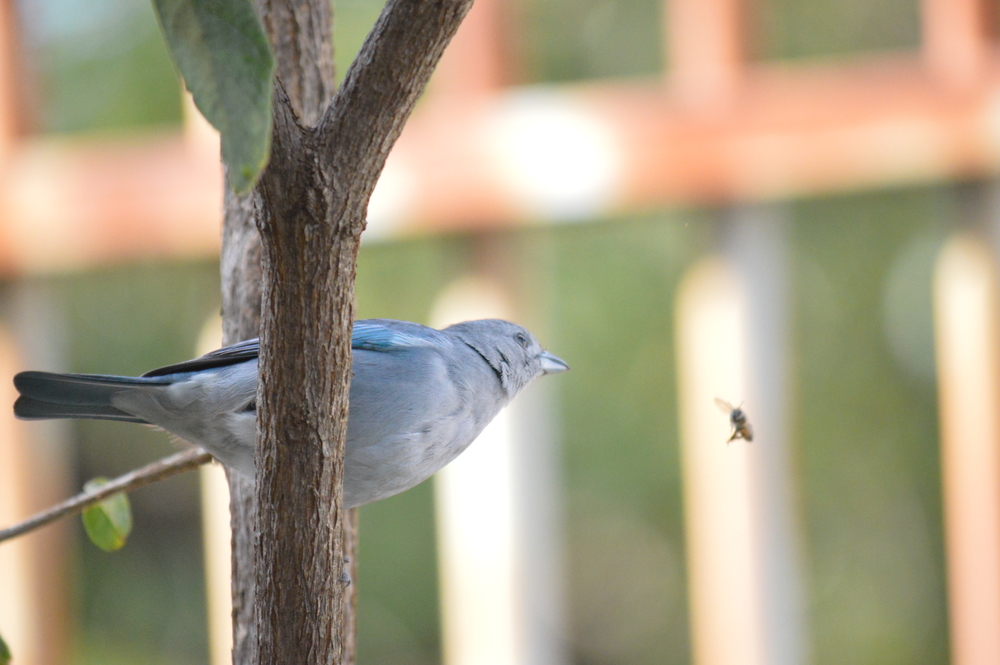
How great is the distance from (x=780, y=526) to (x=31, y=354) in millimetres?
4800

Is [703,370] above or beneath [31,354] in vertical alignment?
beneath

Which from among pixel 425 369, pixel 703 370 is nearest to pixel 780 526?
pixel 703 370

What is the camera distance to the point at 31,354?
6008 mm

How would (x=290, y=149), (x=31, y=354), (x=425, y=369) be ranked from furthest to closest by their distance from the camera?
(x=31, y=354) → (x=425, y=369) → (x=290, y=149)

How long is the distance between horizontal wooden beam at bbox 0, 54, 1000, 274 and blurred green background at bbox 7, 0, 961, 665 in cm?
25

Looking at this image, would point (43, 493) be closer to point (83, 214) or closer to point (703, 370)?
point (83, 214)

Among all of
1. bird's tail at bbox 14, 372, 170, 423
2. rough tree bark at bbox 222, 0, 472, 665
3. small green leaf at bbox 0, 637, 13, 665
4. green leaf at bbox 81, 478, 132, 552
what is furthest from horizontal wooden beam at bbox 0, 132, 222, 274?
rough tree bark at bbox 222, 0, 472, 665

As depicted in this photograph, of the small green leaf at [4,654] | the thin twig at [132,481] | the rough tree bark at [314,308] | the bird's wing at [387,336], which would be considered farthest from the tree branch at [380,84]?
the small green leaf at [4,654]

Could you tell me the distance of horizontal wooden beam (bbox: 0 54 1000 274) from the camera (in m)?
4.77

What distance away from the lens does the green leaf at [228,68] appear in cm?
→ 108

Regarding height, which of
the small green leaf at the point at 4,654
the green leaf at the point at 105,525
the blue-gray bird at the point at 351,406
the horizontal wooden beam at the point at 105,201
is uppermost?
the horizontal wooden beam at the point at 105,201

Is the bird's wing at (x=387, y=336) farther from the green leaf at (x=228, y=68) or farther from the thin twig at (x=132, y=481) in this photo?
the green leaf at (x=228, y=68)

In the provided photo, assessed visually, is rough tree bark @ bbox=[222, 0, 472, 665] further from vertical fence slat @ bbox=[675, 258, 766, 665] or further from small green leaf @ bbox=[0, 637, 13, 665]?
vertical fence slat @ bbox=[675, 258, 766, 665]

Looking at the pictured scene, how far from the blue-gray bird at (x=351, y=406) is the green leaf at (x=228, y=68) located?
114 cm
